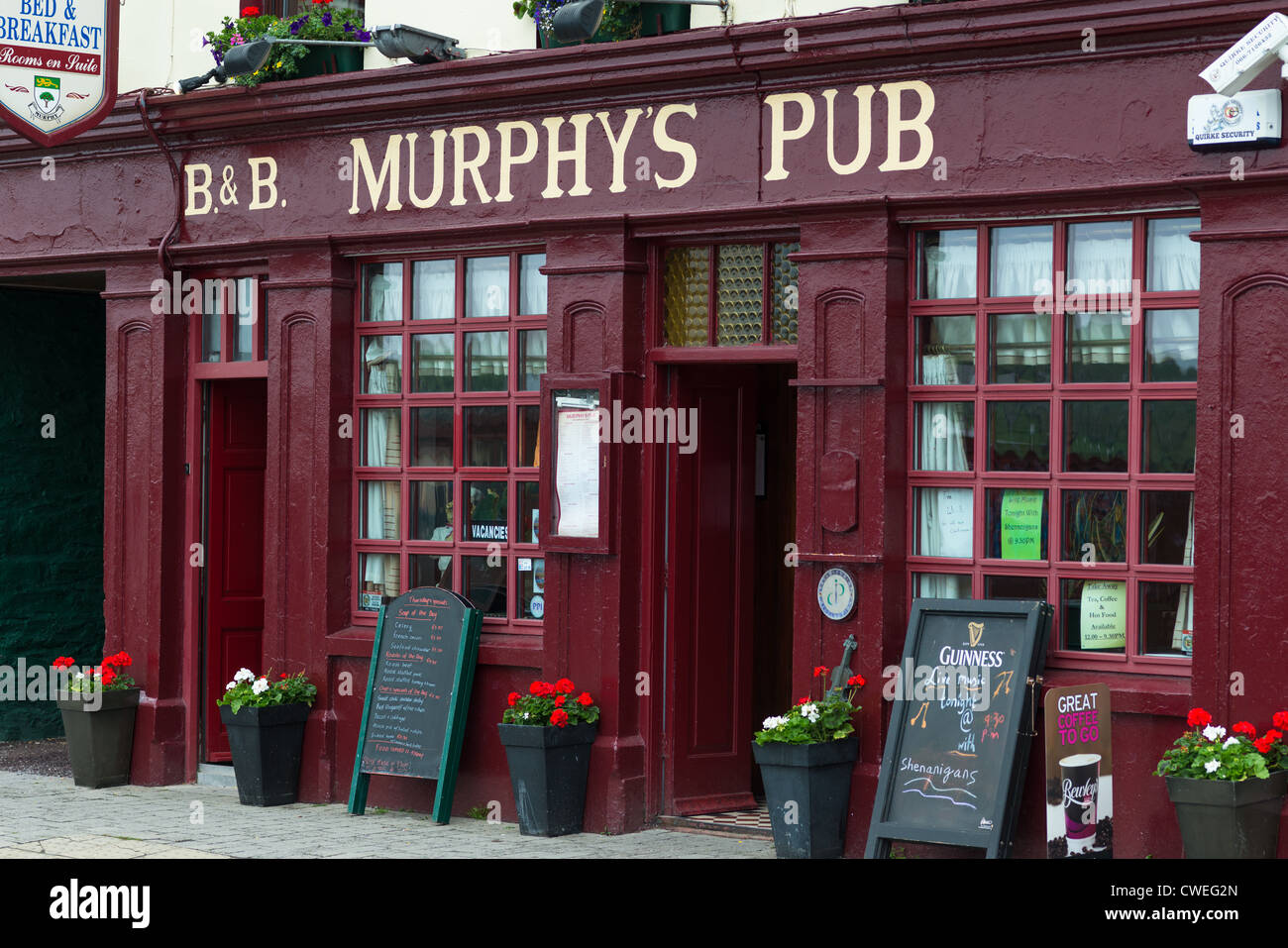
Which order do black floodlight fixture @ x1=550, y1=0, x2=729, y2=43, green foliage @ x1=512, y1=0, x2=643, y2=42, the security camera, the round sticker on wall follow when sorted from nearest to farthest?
the security camera
the round sticker on wall
black floodlight fixture @ x1=550, y1=0, x2=729, y2=43
green foliage @ x1=512, y1=0, x2=643, y2=42

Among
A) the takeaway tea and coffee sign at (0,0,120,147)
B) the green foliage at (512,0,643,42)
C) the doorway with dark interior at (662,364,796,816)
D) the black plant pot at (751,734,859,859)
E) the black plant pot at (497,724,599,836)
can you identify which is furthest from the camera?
the takeaway tea and coffee sign at (0,0,120,147)

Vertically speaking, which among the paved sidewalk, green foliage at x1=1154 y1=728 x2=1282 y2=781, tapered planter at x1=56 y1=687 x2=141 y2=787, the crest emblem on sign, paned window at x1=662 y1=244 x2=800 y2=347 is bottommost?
the paved sidewalk

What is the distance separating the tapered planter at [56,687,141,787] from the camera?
10.6m

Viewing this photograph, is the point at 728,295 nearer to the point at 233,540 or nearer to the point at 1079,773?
the point at 1079,773

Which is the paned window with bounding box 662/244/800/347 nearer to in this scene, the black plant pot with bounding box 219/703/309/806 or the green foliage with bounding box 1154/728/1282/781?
the green foliage with bounding box 1154/728/1282/781

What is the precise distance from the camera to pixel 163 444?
35.2ft

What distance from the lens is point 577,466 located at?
30.2 ft

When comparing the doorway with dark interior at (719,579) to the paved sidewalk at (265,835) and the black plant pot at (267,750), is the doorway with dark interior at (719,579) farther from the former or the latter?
the black plant pot at (267,750)

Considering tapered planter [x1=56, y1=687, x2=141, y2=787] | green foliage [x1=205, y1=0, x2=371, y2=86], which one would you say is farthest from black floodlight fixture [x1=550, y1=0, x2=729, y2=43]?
tapered planter [x1=56, y1=687, x2=141, y2=787]

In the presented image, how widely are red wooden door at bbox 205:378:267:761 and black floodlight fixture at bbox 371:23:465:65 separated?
7.56ft

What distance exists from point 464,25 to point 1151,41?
12.5ft

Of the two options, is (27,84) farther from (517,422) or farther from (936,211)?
(936,211)

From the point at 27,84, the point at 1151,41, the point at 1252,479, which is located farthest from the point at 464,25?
the point at 1252,479

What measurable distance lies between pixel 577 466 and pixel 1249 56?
3771 millimetres
